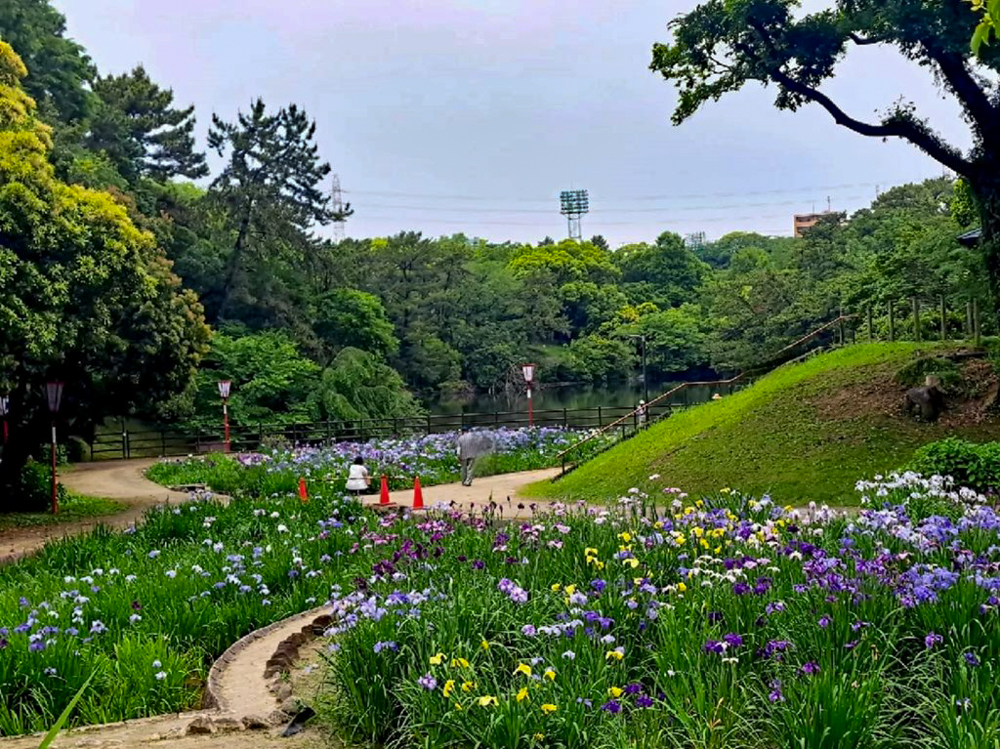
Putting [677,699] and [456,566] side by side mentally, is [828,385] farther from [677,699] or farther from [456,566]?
[677,699]

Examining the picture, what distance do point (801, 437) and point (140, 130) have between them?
4269 centimetres

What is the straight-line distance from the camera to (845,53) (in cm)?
1467

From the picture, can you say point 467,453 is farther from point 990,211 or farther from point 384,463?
point 990,211

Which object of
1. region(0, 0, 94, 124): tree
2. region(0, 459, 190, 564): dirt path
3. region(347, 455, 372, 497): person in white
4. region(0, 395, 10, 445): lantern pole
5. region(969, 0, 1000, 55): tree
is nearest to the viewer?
region(969, 0, 1000, 55): tree

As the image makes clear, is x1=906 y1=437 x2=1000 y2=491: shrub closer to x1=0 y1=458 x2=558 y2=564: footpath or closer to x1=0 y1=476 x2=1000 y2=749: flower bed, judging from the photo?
x1=0 y1=476 x2=1000 y2=749: flower bed

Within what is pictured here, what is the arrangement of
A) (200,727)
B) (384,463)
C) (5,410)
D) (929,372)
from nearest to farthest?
(200,727), (929,372), (5,410), (384,463)

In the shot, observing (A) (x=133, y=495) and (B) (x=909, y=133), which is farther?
(A) (x=133, y=495)

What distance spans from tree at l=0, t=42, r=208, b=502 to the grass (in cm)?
139

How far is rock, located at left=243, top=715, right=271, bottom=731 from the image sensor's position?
16.3 feet

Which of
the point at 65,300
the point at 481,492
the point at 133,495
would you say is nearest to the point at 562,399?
the point at 133,495

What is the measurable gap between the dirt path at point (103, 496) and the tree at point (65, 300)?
7.21 feet

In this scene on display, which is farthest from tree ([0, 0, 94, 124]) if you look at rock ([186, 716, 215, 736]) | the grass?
rock ([186, 716, 215, 736])

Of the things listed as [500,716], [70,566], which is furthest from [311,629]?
[70,566]

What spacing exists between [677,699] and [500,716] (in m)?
0.78
